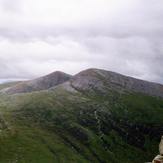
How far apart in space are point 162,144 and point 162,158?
5.52m

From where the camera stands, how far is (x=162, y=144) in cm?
5262

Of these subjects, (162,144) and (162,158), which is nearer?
(162,158)

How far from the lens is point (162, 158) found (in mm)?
47344
